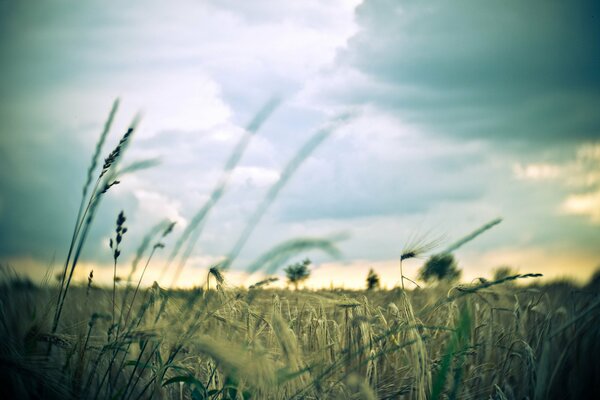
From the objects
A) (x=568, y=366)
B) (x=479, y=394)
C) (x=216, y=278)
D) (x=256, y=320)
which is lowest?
(x=479, y=394)

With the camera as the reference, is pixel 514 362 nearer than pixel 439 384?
No

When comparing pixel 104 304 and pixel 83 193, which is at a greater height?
pixel 83 193

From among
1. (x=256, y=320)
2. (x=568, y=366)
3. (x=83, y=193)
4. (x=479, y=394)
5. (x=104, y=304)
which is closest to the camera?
(x=83, y=193)

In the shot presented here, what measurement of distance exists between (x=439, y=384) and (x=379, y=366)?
1120 mm

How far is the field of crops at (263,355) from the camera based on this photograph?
1485 millimetres

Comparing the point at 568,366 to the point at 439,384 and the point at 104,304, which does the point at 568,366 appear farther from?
the point at 104,304

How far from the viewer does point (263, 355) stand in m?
1.39

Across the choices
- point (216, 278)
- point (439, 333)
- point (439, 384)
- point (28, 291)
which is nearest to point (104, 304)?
point (28, 291)

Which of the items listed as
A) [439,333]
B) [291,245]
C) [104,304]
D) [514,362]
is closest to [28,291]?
[104,304]

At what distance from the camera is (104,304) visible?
11.2 feet

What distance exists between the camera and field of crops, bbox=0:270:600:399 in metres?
1.49

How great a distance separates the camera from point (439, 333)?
3.04 m

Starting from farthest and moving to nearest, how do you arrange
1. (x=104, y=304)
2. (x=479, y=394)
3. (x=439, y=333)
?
(x=104, y=304)
(x=439, y=333)
(x=479, y=394)

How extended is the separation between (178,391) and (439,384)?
1.36m
